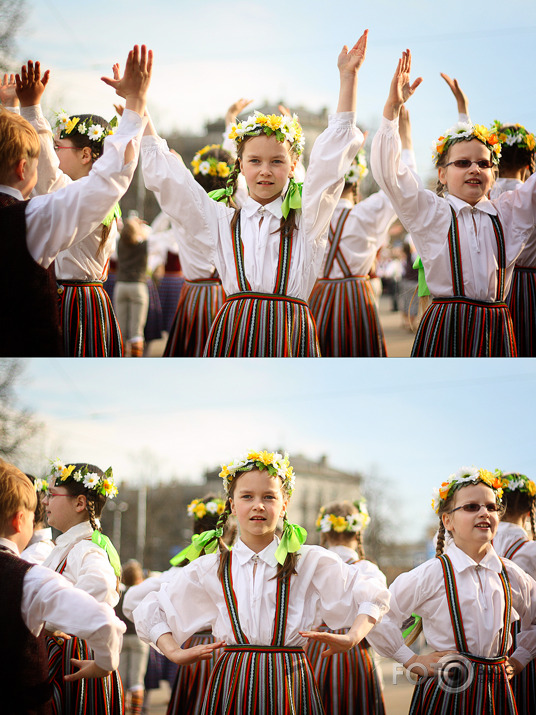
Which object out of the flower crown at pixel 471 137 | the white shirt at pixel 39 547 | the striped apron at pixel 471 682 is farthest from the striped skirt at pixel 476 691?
the flower crown at pixel 471 137

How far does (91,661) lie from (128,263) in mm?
2280

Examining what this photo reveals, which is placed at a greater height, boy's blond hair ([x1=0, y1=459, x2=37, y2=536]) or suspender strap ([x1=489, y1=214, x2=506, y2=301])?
suspender strap ([x1=489, y1=214, x2=506, y2=301])

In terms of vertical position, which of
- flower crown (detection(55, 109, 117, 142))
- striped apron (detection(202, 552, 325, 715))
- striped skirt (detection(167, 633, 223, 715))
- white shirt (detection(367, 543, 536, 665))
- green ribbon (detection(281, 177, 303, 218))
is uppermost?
flower crown (detection(55, 109, 117, 142))

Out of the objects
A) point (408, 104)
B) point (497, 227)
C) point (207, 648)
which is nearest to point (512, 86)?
point (408, 104)

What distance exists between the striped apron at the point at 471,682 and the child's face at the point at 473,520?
107 millimetres

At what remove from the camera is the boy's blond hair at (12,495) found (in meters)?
3.16

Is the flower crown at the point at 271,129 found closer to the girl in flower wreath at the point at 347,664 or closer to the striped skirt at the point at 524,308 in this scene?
the striped skirt at the point at 524,308

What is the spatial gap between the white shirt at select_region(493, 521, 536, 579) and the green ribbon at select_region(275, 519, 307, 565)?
2.85ft

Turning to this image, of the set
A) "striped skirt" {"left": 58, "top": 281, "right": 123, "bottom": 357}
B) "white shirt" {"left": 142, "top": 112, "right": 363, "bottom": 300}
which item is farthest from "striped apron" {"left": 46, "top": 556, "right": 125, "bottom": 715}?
"white shirt" {"left": 142, "top": 112, "right": 363, "bottom": 300}

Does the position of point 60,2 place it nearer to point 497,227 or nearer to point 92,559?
point 497,227

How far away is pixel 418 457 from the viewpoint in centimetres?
380

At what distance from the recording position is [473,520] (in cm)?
363

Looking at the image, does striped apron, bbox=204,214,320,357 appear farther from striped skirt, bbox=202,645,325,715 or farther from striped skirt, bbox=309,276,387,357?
striped skirt, bbox=202,645,325,715

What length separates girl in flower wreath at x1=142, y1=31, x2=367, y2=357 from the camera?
151 inches
